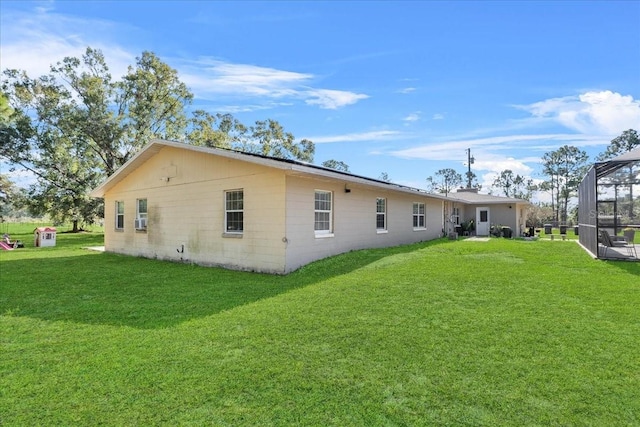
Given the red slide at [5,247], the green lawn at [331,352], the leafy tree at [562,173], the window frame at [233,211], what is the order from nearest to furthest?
the green lawn at [331,352], the window frame at [233,211], the red slide at [5,247], the leafy tree at [562,173]

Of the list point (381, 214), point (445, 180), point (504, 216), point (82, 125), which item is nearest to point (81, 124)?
point (82, 125)

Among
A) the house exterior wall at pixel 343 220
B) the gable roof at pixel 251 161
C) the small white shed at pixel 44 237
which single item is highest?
the gable roof at pixel 251 161

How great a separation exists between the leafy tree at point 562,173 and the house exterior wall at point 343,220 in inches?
1489

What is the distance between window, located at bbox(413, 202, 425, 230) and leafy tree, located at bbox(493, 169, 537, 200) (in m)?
38.6

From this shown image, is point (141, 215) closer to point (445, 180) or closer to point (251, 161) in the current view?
point (251, 161)

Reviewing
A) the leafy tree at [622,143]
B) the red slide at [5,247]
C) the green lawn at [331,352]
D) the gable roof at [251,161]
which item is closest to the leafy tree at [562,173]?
the leafy tree at [622,143]

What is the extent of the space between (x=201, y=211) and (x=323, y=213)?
3.94 metres

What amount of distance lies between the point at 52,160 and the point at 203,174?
23.6 metres

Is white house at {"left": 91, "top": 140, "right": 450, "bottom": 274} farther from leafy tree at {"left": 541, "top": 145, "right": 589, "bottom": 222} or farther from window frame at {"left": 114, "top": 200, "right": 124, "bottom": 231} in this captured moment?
leafy tree at {"left": 541, "top": 145, "right": 589, "bottom": 222}

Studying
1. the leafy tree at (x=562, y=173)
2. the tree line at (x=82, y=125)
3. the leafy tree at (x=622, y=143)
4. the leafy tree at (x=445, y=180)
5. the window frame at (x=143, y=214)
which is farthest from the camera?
the leafy tree at (x=445, y=180)

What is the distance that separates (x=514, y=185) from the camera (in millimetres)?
52094

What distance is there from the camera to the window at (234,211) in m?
10.5

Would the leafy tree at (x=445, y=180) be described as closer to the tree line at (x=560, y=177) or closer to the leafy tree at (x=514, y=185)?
the tree line at (x=560, y=177)

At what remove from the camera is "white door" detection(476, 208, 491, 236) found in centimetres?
2469
